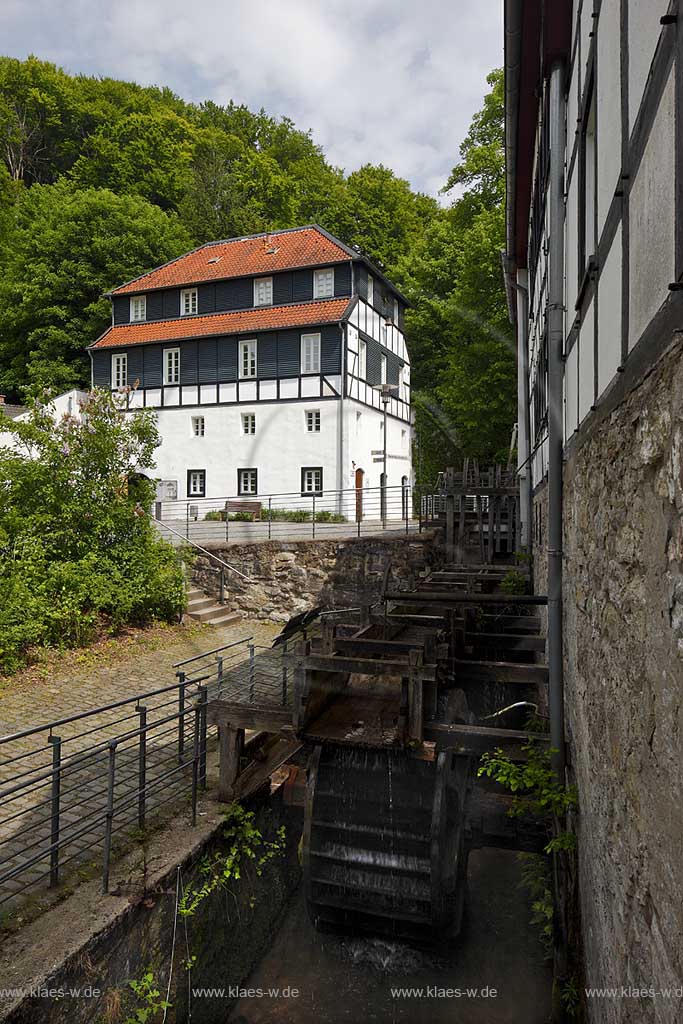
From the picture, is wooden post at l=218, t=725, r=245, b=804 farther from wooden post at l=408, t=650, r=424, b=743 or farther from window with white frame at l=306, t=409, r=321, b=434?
window with white frame at l=306, t=409, r=321, b=434

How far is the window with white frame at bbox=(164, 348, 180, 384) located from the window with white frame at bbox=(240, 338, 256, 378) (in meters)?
3.00

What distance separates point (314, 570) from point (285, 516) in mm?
6044

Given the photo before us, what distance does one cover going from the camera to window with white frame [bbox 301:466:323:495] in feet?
82.0

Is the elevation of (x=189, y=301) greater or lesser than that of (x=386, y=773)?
greater

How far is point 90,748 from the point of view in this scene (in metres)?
4.94

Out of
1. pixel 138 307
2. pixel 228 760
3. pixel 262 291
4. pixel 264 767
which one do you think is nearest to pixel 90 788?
pixel 228 760

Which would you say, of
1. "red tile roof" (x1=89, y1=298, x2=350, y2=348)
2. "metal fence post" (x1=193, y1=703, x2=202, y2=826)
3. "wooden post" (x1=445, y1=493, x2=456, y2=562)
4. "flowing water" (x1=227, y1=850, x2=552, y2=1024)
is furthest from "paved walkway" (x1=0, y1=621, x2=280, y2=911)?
"red tile roof" (x1=89, y1=298, x2=350, y2=348)

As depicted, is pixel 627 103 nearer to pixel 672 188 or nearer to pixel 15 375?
Result: pixel 672 188

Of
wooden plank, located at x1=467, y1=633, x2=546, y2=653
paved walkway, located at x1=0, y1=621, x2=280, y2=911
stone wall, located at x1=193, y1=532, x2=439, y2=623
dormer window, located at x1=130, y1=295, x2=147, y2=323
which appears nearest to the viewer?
paved walkway, located at x1=0, y1=621, x2=280, y2=911

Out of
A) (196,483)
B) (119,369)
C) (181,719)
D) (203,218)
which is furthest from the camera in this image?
(203,218)

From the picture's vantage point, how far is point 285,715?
6125 millimetres

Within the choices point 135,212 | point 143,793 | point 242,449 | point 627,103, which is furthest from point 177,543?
point 135,212

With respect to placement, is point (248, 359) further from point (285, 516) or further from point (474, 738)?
point (474, 738)

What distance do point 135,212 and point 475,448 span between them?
75.0 feet
